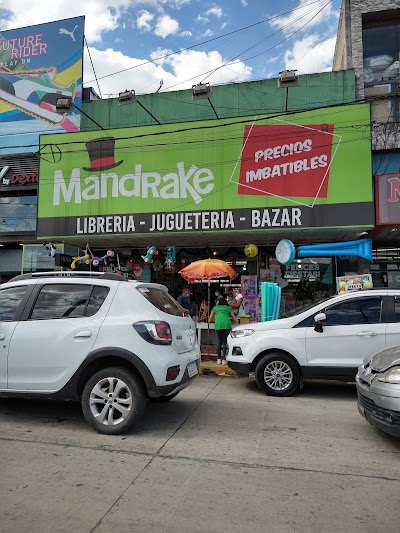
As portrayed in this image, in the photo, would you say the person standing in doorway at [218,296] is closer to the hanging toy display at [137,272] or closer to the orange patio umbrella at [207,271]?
the orange patio umbrella at [207,271]

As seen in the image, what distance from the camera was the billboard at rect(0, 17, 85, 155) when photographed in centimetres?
2002

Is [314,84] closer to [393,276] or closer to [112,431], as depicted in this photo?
[393,276]

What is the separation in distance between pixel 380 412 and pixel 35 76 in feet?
71.9

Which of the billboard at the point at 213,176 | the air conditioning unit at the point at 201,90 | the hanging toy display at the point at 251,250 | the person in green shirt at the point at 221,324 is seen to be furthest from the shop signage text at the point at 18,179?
the person in green shirt at the point at 221,324

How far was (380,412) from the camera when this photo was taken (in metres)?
4.36

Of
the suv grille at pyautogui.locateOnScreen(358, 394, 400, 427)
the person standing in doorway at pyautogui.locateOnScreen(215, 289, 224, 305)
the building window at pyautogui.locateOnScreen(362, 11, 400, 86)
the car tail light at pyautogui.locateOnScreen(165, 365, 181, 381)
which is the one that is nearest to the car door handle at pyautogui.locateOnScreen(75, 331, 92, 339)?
the car tail light at pyautogui.locateOnScreen(165, 365, 181, 381)

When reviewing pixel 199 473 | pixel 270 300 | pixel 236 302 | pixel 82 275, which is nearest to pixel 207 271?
pixel 270 300

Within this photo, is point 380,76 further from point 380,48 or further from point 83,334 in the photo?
point 83,334

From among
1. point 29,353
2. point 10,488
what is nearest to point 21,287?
point 29,353

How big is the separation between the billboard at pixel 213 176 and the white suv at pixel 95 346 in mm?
7101

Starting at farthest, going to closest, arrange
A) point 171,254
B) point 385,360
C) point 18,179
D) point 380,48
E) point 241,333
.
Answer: point 18,179 → point 380,48 → point 171,254 → point 241,333 → point 385,360

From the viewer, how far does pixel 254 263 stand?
13.4 meters

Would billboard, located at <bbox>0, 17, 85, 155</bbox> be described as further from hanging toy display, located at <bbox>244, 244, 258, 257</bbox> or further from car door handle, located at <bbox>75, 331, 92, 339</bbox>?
car door handle, located at <bbox>75, 331, 92, 339</bbox>

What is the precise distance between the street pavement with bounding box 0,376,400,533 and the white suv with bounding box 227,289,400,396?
38.9 inches
